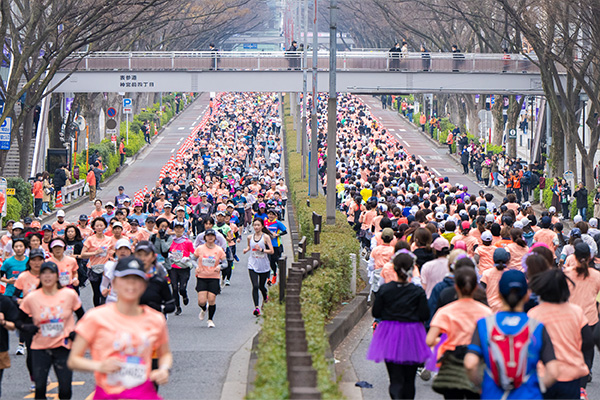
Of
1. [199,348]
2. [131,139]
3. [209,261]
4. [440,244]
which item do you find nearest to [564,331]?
[440,244]

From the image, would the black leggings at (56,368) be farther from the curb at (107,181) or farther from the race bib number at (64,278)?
the curb at (107,181)

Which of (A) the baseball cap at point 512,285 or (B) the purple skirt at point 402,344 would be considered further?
(B) the purple skirt at point 402,344

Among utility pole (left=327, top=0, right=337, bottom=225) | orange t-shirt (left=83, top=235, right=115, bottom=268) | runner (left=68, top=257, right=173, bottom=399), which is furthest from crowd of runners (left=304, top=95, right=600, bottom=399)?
utility pole (left=327, top=0, right=337, bottom=225)

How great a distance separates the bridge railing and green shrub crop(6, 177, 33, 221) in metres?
13.3

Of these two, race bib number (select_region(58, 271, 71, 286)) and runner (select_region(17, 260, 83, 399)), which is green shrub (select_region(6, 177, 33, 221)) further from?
runner (select_region(17, 260, 83, 399))

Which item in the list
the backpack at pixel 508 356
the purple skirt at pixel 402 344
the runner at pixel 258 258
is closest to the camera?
the backpack at pixel 508 356

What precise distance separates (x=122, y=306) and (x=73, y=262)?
626 centimetres

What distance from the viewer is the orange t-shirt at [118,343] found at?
19.3 feet

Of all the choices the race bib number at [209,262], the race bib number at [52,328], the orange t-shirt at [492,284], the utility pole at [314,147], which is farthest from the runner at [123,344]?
the utility pole at [314,147]

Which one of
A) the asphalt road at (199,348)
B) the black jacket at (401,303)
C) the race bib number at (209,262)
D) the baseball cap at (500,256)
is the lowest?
the asphalt road at (199,348)

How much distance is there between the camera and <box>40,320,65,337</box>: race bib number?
882cm

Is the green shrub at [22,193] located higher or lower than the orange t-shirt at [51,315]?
lower

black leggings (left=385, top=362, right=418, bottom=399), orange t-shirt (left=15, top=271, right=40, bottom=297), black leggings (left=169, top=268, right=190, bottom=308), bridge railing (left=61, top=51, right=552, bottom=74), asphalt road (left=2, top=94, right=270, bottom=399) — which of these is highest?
bridge railing (left=61, top=51, right=552, bottom=74)

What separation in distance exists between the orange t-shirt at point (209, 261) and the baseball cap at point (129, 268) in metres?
8.00
